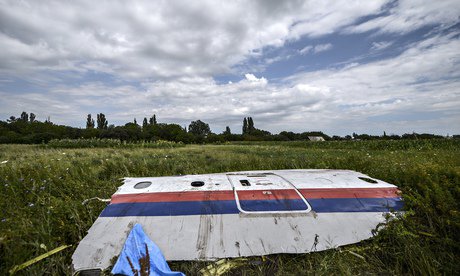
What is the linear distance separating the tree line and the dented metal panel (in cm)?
2128

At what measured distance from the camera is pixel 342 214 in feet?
8.97

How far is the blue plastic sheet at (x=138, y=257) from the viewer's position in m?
2.09

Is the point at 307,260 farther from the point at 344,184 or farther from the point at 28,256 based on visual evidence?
the point at 28,256

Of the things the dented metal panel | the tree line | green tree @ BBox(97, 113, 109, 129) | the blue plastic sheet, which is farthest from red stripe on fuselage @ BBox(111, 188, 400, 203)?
green tree @ BBox(97, 113, 109, 129)

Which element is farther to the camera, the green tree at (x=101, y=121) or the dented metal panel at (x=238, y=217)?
the green tree at (x=101, y=121)

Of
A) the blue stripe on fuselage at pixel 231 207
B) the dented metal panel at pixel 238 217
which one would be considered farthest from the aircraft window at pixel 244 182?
the blue stripe on fuselage at pixel 231 207

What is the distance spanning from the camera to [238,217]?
2633 millimetres

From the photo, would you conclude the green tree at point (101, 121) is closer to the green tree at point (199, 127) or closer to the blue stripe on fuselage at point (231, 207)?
the green tree at point (199, 127)

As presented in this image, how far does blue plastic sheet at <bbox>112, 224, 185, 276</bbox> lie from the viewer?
6.86 feet

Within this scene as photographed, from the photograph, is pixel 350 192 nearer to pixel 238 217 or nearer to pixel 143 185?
pixel 238 217

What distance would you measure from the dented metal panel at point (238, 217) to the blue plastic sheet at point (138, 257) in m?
0.10

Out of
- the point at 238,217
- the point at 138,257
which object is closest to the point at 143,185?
the point at 138,257

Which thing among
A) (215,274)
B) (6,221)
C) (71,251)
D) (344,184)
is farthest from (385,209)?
(6,221)

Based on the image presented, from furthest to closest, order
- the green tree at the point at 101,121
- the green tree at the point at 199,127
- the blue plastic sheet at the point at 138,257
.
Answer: the green tree at the point at 199,127 < the green tree at the point at 101,121 < the blue plastic sheet at the point at 138,257
